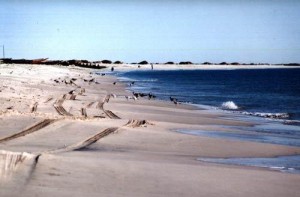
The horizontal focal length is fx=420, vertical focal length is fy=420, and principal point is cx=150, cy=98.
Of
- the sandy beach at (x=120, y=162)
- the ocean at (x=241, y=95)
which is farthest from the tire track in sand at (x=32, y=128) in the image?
the ocean at (x=241, y=95)

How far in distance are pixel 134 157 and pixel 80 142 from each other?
198 cm

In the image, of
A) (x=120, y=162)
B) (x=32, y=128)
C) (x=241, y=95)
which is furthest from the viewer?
(x=241, y=95)

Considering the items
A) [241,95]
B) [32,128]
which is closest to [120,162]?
[32,128]

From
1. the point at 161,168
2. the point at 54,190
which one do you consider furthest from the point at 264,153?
the point at 54,190

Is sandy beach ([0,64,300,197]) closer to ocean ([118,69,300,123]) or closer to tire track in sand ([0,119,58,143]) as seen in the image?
tire track in sand ([0,119,58,143])

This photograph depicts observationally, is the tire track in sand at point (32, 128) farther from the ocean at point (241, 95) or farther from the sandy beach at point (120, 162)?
the ocean at point (241, 95)

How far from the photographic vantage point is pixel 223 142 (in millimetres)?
12312

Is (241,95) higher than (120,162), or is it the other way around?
(120,162)

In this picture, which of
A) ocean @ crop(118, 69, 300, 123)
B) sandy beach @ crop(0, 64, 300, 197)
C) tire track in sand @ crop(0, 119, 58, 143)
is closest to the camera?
sandy beach @ crop(0, 64, 300, 197)

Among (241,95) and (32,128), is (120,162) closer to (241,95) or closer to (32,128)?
(32,128)

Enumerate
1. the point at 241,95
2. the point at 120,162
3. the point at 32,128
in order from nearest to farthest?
1. the point at 120,162
2. the point at 32,128
3. the point at 241,95

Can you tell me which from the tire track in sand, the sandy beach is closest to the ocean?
the sandy beach

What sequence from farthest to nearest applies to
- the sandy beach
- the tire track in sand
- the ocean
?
the ocean, the tire track in sand, the sandy beach

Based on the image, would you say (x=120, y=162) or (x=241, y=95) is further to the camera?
(x=241, y=95)
